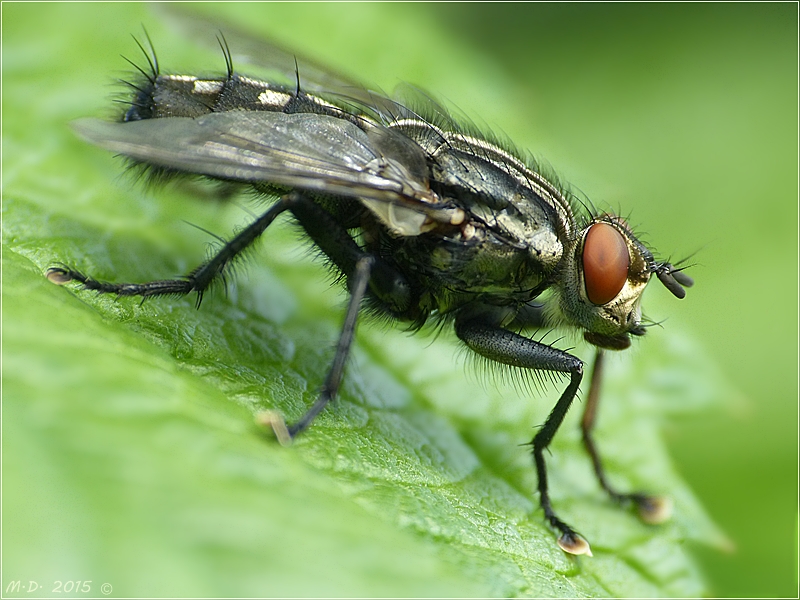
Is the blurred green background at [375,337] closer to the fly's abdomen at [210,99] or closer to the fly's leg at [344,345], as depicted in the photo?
the fly's leg at [344,345]

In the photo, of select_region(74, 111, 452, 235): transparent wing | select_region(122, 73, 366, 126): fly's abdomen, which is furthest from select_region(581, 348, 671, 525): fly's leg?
select_region(122, 73, 366, 126): fly's abdomen

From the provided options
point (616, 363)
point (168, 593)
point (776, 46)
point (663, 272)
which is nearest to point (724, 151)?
point (776, 46)

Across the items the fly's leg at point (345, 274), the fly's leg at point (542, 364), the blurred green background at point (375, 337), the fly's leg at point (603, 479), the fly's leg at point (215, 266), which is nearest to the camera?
the blurred green background at point (375, 337)

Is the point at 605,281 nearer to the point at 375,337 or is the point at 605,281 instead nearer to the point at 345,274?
the point at 345,274

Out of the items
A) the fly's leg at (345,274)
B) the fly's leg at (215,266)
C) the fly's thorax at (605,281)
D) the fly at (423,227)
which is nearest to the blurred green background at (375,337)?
the fly's leg at (215,266)

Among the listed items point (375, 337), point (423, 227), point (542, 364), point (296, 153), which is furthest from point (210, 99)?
point (542, 364)

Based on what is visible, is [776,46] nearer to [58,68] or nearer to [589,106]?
[589,106]

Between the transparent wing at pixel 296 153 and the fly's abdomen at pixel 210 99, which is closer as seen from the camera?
the transparent wing at pixel 296 153
